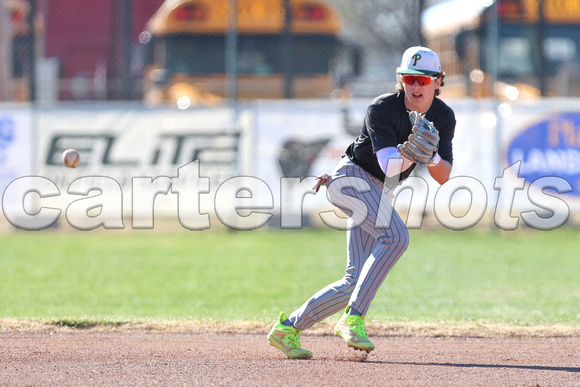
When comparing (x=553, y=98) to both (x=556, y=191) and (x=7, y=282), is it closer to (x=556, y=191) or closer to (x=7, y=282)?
(x=556, y=191)

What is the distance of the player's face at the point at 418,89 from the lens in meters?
5.22

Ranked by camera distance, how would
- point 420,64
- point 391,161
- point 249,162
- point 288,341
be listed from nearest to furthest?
1. point 391,161
2. point 420,64
3. point 288,341
4. point 249,162

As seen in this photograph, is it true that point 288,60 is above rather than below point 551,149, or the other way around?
above

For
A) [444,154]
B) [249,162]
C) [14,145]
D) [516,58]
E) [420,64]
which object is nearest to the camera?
[420,64]

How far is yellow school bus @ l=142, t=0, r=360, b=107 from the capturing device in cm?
1526

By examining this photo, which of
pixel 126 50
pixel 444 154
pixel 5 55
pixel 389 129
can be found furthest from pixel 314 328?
pixel 5 55

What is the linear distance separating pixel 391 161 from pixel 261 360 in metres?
1.59

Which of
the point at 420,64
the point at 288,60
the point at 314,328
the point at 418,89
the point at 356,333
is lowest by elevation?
the point at 314,328

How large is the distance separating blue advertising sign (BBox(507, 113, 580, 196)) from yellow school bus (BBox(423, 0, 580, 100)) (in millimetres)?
1347

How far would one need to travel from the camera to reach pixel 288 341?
5.59 m

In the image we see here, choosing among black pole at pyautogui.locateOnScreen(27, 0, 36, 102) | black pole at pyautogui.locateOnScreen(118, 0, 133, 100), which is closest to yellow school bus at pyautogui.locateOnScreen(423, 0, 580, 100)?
black pole at pyautogui.locateOnScreen(118, 0, 133, 100)

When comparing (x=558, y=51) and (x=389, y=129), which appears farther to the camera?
(x=558, y=51)

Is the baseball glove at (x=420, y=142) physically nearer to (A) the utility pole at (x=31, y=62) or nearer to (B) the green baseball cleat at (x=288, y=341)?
(B) the green baseball cleat at (x=288, y=341)

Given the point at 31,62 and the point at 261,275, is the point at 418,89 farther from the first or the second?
the point at 31,62
